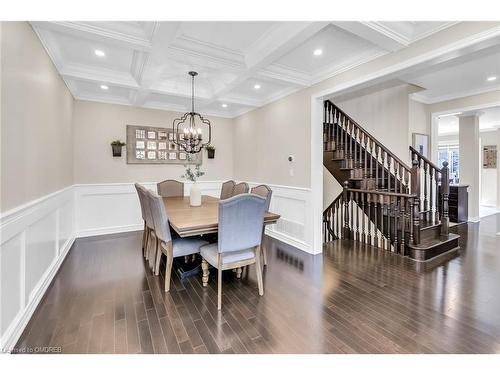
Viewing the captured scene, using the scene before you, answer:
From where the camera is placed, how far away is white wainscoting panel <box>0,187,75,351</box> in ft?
5.56

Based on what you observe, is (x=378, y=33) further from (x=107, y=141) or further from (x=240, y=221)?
(x=107, y=141)

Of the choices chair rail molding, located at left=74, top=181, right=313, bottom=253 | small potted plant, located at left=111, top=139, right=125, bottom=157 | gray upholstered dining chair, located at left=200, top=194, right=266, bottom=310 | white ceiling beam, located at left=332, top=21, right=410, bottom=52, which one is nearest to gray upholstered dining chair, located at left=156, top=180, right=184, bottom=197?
chair rail molding, located at left=74, top=181, right=313, bottom=253

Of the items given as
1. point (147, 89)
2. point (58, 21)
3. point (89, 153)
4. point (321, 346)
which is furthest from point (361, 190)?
point (89, 153)

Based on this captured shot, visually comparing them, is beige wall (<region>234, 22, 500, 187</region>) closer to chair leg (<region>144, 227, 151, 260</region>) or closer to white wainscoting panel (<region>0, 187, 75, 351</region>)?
chair leg (<region>144, 227, 151, 260</region>)

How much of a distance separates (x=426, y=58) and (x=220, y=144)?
4339 mm

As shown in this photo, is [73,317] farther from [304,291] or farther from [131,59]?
[131,59]

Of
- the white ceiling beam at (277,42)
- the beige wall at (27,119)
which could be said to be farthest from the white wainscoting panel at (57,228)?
the white ceiling beam at (277,42)

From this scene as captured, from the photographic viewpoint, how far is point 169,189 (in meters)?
4.63

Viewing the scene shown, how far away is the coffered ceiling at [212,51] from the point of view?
236 centimetres

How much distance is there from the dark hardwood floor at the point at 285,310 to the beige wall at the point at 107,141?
1.82m

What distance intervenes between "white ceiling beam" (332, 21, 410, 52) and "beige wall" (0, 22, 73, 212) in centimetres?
265

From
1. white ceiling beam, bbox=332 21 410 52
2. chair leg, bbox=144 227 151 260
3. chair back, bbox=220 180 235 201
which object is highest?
white ceiling beam, bbox=332 21 410 52

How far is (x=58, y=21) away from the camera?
2195 millimetres

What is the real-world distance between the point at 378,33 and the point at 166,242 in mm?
2933
